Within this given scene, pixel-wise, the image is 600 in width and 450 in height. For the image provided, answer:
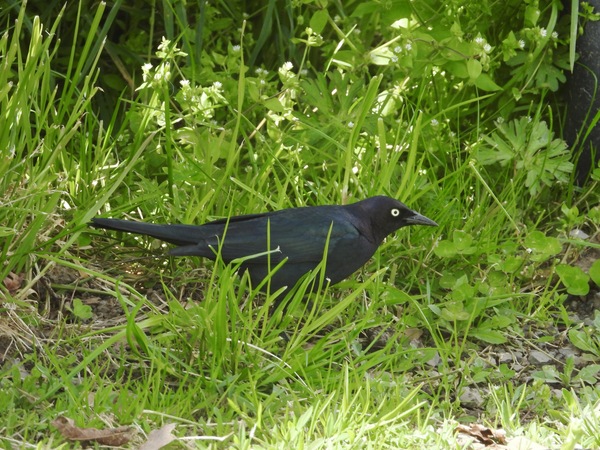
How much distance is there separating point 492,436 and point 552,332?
1.14 metres

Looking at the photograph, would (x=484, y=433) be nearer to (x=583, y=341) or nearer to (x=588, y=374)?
(x=588, y=374)

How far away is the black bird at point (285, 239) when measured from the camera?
12.6 feet

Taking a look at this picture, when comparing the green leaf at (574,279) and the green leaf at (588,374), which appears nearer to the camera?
the green leaf at (588,374)

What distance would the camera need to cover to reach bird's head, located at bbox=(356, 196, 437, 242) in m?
4.06

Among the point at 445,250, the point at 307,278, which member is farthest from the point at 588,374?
the point at 307,278

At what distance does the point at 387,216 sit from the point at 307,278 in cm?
69

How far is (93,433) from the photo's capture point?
288 cm

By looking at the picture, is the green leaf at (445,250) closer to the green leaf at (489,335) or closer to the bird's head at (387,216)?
the bird's head at (387,216)

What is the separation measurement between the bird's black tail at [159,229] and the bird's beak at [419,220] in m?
0.83

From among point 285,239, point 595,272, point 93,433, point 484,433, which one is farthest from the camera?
point 595,272

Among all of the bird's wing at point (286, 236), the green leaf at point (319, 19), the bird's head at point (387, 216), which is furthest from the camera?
the green leaf at point (319, 19)

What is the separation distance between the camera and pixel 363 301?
13.4 feet

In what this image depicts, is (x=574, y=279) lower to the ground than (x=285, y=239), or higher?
lower

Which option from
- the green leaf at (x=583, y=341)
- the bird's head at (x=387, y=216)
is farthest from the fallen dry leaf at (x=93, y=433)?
the green leaf at (x=583, y=341)
